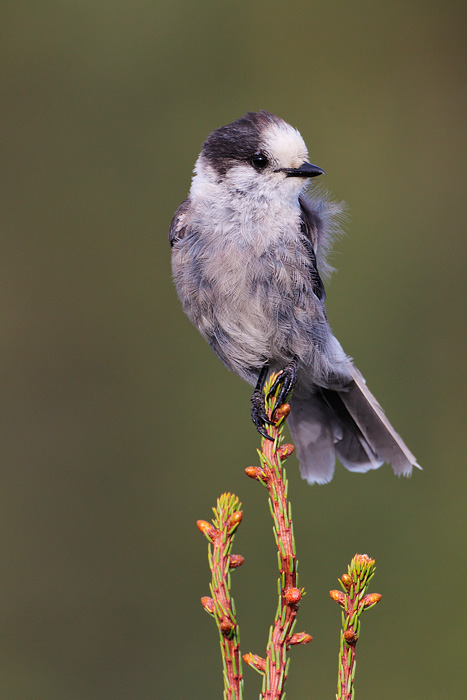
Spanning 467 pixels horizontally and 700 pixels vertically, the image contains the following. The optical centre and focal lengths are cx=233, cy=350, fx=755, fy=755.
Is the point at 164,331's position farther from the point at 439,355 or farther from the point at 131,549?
the point at 439,355

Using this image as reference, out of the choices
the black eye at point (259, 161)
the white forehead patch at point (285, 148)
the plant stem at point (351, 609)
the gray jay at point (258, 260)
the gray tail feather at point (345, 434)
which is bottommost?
the gray tail feather at point (345, 434)

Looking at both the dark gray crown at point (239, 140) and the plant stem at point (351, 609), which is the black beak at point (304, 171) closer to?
the dark gray crown at point (239, 140)

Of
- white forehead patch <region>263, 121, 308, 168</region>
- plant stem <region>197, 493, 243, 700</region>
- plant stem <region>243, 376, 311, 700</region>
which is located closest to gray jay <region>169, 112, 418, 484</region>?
white forehead patch <region>263, 121, 308, 168</region>

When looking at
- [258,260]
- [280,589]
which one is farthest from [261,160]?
[280,589]

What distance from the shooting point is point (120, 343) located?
10.4 ft

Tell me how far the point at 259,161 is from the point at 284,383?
55 centimetres

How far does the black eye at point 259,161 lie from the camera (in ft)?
6.04

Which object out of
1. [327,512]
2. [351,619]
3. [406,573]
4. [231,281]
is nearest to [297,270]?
[231,281]

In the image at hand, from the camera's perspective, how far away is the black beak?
178cm

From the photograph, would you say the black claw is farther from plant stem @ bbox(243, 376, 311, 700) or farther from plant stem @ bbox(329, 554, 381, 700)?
plant stem @ bbox(329, 554, 381, 700)

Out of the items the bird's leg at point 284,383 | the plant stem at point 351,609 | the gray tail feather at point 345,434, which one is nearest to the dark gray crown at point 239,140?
the bird's leg at point 284,383

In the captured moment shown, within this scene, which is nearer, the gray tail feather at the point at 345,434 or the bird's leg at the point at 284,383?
the bird's leg at the point at 284,383

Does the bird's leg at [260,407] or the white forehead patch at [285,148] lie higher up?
the white forehead patch at [285,148]

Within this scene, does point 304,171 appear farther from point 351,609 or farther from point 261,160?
point 351,609
